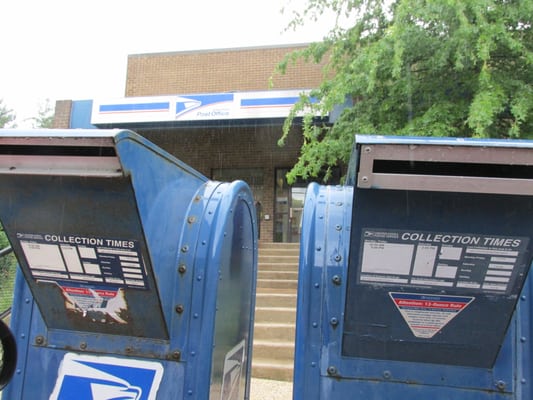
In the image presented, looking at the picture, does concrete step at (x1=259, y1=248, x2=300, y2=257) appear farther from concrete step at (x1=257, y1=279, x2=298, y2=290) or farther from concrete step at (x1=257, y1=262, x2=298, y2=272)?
concrete step at (x1=257, y1=279, x2=298, y2=290)

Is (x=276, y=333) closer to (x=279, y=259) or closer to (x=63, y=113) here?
(x=279, y=259)

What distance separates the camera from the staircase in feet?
15.3

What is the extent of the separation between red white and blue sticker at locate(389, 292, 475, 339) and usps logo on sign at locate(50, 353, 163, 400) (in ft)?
3.58

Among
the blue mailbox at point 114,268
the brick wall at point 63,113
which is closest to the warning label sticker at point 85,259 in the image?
the blue mailbox at point 114,268

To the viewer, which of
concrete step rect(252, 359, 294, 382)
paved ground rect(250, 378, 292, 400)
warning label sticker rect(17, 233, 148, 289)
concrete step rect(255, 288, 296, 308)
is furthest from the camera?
concrete step rect(255, 288, 296, 308)

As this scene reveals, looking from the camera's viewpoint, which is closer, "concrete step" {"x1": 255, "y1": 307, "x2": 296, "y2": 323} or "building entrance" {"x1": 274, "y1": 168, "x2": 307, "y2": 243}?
"concrete step" {"x1": 255, "y1": 307, "x2": 296, "y2": 323}

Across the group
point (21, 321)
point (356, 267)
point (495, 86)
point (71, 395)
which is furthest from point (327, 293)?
point (495, 86)

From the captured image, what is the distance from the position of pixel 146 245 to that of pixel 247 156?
30.4ft

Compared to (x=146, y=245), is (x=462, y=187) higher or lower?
higher

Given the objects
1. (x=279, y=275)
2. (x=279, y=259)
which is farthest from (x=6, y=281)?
(x=279, y=259)

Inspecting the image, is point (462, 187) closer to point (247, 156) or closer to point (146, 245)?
point (146, 245)

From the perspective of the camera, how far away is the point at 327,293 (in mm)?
1832

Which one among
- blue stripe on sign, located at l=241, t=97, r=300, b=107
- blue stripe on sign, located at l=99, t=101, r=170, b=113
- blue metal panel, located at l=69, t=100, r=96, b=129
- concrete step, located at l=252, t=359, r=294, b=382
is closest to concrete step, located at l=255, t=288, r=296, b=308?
concrete step, located at l=252, t=359, r=294, b=382

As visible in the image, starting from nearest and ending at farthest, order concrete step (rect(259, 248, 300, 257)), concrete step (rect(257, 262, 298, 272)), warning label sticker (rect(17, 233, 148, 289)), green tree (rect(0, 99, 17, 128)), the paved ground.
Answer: warning label sticker (rect(17, 233, 148, 289))
the paved ground
concrete step (rect(257, 262, 298, 272))
concrete step (rect(259, 248, 300, 257))
green tree (rect(0, 99, 17, 128))
